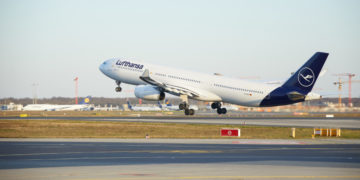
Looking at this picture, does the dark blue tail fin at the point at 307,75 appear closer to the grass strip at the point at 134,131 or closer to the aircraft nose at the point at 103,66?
the grass strip at the point at 134,131

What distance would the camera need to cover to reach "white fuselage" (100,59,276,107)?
76856 mm

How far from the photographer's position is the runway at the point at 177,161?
22.1 meters

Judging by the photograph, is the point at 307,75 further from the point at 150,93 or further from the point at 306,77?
the point at 150,93

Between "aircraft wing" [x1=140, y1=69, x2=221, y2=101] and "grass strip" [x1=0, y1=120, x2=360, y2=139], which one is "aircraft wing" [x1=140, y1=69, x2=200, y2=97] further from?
"grass strip" [x1=0, y1=120, x2=360, y2=139]

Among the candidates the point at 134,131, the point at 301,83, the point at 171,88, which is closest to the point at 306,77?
the point at 301,83

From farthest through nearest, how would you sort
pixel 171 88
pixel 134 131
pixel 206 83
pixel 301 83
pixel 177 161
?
pixel 206 83
pixel 171 88
pixel 301 83
pixel 134 131
pixel 177 161

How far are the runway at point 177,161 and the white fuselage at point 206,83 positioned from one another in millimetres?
37498

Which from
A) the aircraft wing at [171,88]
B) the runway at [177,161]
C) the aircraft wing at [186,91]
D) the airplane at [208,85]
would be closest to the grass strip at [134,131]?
the runway at [177,161]

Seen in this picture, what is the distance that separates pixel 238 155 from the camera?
31.0m

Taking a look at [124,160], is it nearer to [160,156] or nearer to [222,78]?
[160,156]

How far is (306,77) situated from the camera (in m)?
72.3

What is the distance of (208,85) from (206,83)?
48cm

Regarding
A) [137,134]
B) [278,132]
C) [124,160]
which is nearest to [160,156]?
[124,160]

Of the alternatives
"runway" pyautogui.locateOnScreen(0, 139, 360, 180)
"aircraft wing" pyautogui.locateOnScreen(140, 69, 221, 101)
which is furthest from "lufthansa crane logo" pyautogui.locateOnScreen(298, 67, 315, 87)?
"runway" pyautogui.locateOnScreen(0, 139, 360, 180)
